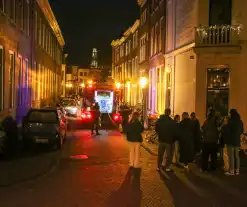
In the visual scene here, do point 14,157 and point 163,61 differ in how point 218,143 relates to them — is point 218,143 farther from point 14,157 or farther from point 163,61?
point 163,61

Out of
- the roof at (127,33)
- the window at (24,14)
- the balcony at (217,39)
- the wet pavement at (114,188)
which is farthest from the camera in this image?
the roof at (127,33)

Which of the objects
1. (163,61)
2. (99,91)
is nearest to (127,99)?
(99,91)

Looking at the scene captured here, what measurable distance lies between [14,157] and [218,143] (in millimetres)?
6573

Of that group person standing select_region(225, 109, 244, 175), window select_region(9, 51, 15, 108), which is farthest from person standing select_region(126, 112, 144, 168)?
window select_region(9, 51, 15, 108)


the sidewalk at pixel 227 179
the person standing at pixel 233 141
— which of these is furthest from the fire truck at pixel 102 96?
the person standing at pixel 233 141

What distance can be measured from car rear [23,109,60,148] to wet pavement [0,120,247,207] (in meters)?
2.27

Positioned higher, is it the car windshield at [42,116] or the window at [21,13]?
the window at [21,13]

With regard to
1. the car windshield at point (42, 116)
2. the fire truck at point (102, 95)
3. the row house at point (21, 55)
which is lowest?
the car windshield at point (42, 116)

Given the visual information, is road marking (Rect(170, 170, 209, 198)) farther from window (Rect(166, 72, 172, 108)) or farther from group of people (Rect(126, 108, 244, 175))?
window (Rect(166, 72, 172, 108))

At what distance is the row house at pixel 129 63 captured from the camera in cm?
4266

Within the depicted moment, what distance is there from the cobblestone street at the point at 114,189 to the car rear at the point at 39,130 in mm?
2557

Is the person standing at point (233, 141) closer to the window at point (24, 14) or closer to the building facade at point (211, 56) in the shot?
the building facade at point (211, 56)

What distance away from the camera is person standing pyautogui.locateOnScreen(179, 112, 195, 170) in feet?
40.3

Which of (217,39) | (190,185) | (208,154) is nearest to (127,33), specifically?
(217,39)
